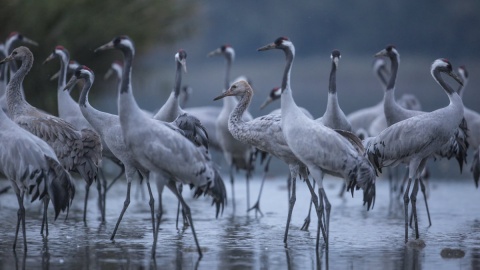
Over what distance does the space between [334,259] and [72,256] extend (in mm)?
1959

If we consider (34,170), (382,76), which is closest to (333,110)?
(34,170)

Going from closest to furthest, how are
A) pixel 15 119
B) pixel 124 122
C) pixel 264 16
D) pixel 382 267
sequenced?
pixel 382 267 < pixel 124 122 < pixel 15 119 < pixel 264 16

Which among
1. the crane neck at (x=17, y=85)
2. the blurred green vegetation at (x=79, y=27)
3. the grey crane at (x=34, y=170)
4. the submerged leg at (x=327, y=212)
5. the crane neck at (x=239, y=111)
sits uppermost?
the blurred green vegetation at (x=79, y=27)

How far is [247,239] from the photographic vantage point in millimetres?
8789

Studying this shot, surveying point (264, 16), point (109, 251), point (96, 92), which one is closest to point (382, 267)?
point (109, 251)

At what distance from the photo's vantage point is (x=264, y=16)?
36.0 metres

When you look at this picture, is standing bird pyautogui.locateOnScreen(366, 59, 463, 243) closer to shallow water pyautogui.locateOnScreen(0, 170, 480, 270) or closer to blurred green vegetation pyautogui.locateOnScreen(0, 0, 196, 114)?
shallow water pyautogui.locateOnScreen(0, 170, 480, 270)

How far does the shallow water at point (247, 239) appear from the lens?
7426 millimetres

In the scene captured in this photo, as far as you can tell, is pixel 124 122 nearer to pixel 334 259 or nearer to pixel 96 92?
pixel 334 259

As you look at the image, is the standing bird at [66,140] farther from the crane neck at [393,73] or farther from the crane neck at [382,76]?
the crane neck at [382,76]

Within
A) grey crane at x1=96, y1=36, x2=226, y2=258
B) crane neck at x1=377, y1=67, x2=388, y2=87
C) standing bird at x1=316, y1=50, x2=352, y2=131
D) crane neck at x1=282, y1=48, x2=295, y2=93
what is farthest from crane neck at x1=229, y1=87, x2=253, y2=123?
crane neck at x1=377, y1=67, x2=388, y2=87

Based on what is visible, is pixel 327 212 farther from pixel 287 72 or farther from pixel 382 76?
pixel 382 76

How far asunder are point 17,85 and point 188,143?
2389 mm

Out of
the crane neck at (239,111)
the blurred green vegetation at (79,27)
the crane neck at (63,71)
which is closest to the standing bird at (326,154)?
the crane neck at (239,111)
